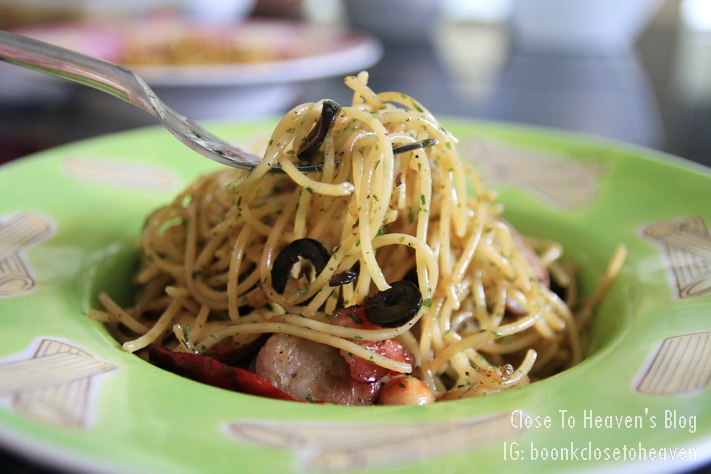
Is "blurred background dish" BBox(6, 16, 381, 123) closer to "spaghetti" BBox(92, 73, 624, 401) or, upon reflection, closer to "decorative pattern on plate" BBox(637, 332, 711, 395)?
"spaghetti" BBox(92, 73, 624, 401)

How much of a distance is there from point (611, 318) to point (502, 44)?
6083 mm

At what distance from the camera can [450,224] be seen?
2.48m

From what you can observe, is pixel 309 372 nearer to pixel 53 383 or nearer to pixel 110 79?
pixel 53 383

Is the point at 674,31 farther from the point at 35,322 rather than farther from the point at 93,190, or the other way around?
the point at 35,322

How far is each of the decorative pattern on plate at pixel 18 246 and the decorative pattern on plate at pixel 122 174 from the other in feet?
1.53

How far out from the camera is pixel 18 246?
247 cm

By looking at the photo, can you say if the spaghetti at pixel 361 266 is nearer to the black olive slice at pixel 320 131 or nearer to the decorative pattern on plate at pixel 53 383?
the black olive slice at pixel 320 131

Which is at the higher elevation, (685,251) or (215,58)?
(685,251)

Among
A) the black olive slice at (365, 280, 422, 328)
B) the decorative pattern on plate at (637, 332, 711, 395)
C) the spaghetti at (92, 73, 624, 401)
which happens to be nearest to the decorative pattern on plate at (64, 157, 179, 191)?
the spaghetti at (92, 73, 624, 401)

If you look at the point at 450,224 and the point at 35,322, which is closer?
the point at 35,322

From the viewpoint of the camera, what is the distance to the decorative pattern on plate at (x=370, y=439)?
1.40 m

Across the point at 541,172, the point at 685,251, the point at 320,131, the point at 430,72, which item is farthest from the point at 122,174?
the point at 430,72

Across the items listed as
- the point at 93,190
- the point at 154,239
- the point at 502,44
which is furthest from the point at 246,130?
the point at 502,44

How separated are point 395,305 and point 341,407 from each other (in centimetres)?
49
